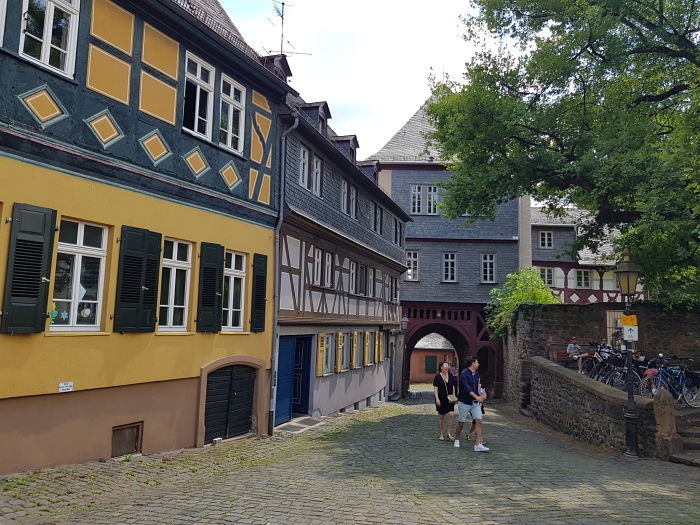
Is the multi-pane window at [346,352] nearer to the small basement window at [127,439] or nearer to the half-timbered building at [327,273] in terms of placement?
the half-timbered building at [327,273]

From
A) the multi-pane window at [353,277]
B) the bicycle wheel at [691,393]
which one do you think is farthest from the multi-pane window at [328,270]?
the bicycle wheel at [691,393]

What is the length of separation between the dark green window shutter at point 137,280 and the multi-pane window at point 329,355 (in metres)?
8.66

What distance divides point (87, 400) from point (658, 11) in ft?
50.0

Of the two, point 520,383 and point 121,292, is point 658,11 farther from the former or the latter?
point 121,292

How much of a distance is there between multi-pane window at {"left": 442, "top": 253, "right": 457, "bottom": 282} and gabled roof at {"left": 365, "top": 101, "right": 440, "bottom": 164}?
17.6 feet

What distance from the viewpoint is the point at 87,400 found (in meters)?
8.15

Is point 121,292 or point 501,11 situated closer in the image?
point 121,292

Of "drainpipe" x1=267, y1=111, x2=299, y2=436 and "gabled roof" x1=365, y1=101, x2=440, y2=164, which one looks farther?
"gabled roof" x1=365, y1=101, x2=440, y2=164

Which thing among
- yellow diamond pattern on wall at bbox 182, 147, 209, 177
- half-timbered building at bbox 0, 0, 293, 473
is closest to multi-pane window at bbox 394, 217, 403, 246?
half-timbered building at bbox 0, 0, 293, 473

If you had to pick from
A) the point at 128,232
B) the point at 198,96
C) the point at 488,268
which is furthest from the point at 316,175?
the point at 488,268

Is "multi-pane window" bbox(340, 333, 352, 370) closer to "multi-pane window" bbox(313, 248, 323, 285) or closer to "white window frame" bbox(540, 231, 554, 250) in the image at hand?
"multi-pane window" bbox(313, 248, 323, 285)

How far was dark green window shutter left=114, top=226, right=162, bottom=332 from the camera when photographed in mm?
8711

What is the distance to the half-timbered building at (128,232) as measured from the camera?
23.8 feet

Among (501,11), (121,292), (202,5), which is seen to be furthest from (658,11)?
(121,292)
